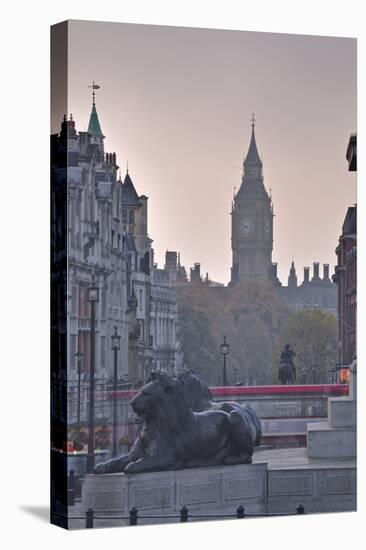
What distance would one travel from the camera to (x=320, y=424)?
74.3 feet

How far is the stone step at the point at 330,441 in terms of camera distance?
22.5m

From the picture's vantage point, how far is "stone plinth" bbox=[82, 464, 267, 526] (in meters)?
21.1

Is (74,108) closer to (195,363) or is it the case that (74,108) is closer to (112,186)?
(112,186)

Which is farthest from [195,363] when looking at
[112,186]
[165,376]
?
[112,186]

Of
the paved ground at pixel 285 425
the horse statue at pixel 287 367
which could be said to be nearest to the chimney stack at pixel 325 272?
the horse statue at pixel 287 367

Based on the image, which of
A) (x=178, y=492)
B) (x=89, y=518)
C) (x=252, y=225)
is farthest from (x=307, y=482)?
Result: (x=252, y=225)

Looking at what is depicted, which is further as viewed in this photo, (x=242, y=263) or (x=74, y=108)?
(x=242, y=263)

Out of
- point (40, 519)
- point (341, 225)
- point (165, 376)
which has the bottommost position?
point (40, 519)

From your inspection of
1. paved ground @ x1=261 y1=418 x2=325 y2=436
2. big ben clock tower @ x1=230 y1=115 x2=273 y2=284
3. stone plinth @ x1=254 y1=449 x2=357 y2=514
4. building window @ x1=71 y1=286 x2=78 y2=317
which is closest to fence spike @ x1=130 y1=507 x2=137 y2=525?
stone plinth @ x1=254 y1=449 x2=357 y2=514

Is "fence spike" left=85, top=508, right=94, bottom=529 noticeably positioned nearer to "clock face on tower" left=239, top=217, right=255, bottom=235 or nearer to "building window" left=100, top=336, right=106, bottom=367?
"building window" left=100, top=336, right=106, bottom=367

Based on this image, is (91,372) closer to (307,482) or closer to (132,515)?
(132,515)

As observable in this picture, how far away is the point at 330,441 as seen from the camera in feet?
74.1

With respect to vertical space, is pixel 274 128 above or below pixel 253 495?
above

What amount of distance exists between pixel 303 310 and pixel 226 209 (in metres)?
1.56
